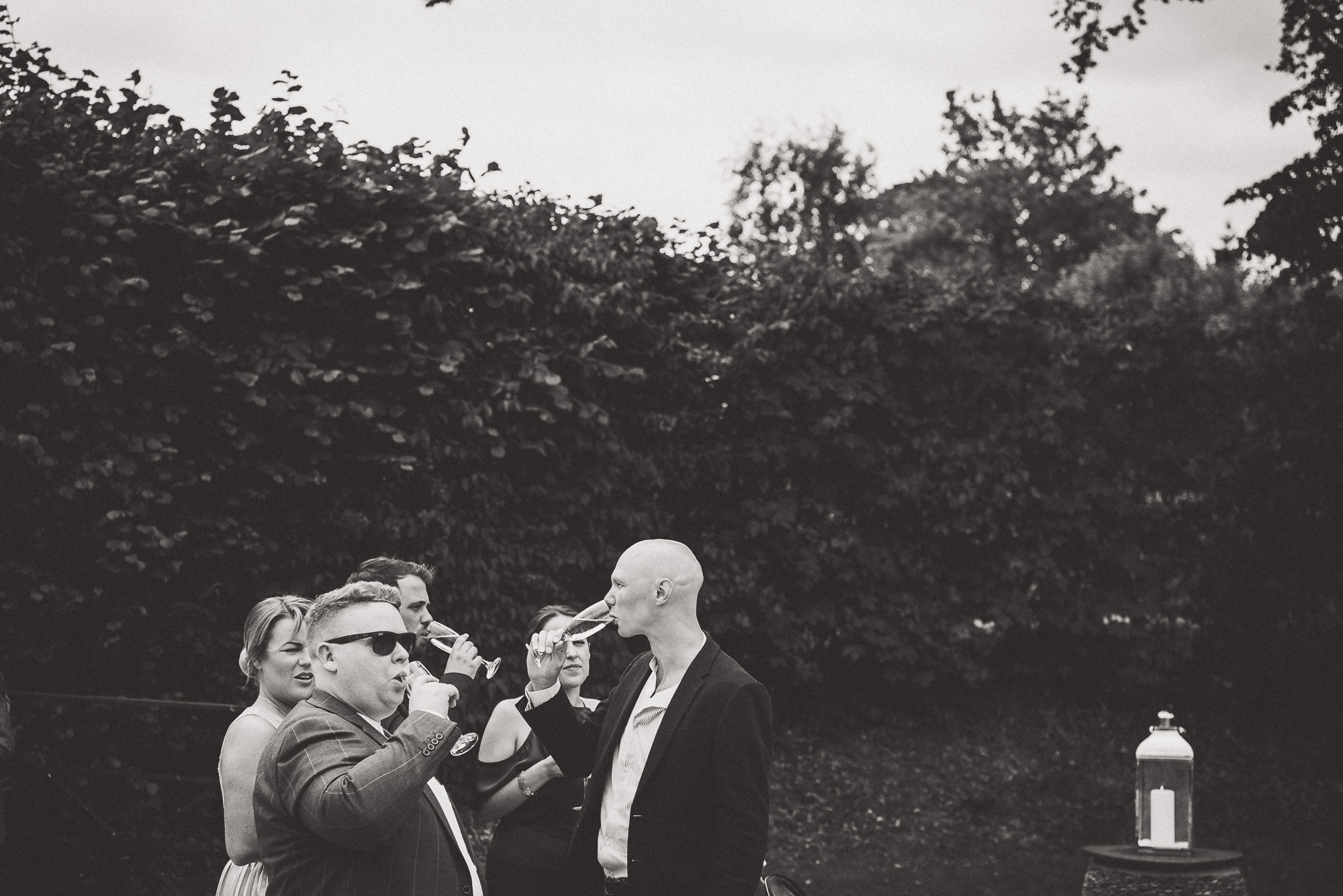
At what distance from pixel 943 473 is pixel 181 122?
6.37 m

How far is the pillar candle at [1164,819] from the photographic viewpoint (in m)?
6.35

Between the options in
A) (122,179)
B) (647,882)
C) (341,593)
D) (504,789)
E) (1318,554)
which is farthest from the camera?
(1318,554)

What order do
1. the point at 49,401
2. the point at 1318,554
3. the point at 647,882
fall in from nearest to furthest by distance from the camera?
the point at 647,882 → the point at 49,401 → the point at 1318,554

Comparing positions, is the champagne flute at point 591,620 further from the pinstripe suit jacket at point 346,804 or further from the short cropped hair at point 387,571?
the pinstripe suit jacket at point 346,804

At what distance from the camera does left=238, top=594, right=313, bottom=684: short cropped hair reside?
4195 millimetres

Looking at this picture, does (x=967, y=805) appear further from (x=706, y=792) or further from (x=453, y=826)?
(x=453, y=826)

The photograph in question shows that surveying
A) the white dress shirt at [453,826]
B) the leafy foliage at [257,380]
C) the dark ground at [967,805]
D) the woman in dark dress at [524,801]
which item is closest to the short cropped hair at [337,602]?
the white dress shirt at [453,826]

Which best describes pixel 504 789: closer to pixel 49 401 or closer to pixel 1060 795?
pixel 49 401

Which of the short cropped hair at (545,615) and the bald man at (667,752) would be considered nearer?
the bald man at (667,752)

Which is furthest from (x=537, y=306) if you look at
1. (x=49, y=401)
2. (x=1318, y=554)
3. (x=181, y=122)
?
(x=1318, y=554)

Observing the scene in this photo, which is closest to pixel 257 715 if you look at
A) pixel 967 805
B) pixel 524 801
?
pixel 524 801

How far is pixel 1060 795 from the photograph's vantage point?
33.6ft

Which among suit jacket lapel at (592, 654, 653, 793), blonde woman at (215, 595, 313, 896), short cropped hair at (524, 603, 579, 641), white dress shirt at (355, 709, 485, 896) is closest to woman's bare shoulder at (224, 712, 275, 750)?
blonde woman at (215, 595, 313, 896)

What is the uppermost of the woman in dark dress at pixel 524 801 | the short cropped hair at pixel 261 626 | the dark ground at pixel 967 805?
the short cropped hair at pixel 261 626
